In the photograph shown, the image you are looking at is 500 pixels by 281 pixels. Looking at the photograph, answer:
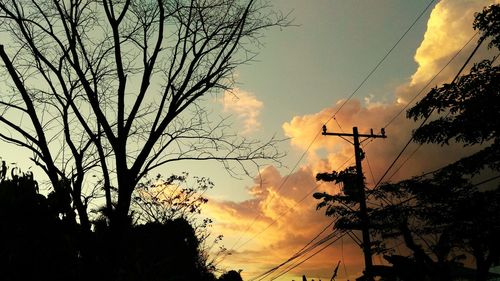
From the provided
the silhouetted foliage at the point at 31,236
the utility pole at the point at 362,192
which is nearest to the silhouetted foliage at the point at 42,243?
the silhouetted foliage at the point at 31,236

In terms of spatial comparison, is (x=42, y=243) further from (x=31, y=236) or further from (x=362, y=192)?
(x=362, y=192)

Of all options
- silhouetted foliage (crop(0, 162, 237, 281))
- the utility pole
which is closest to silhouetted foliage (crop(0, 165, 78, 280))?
silhouetted foliage (crop(0, 162, 237, 281))

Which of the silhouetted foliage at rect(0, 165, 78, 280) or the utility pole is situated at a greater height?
the utility pole

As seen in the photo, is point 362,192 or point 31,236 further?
point 362,192

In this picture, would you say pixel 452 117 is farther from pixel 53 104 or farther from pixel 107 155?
pixel 53 104

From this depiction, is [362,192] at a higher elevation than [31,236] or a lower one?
higher

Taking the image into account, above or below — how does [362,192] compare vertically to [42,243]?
above

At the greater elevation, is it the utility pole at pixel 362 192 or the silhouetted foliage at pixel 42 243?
the utility pole at pixel 362 192

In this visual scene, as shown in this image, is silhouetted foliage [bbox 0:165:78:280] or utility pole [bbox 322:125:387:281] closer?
silhouetted foliage [bbox 0:165:78:280]

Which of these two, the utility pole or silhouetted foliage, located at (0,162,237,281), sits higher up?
the utility pole

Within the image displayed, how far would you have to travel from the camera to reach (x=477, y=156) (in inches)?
576

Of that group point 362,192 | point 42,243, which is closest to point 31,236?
point 42,243

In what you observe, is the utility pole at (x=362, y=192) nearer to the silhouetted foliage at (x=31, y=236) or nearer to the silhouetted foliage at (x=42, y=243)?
the silhouetted foliage at (x=42, y=243)

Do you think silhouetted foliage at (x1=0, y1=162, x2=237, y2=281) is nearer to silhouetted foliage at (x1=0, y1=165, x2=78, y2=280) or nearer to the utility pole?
silhouetted foliage at (x1=0, y1=165, x2=78, y2=280)
